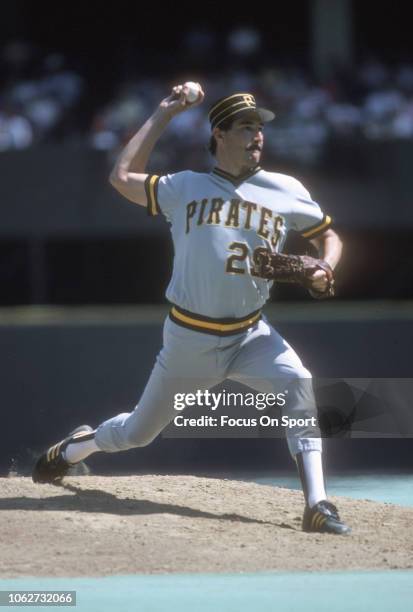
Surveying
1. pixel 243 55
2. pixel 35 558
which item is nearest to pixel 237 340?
pixel 35 558

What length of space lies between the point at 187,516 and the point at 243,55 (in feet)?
44.7

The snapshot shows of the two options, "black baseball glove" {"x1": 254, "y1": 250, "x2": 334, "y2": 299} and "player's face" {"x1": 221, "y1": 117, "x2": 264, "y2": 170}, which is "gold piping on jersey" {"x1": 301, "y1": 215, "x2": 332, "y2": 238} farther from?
"player's face" {"x1": 221, "y1": 117, "x2": 264, "y2": 170}

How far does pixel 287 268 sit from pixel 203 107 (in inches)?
386

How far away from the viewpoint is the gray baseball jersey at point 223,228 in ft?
19.8

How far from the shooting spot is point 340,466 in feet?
27.4

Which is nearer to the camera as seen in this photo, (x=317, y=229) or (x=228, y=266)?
(x=228, y=266)

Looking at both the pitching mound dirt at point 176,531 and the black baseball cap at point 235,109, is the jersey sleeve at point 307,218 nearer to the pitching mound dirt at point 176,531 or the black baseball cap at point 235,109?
the black baseball cap at point 235,109

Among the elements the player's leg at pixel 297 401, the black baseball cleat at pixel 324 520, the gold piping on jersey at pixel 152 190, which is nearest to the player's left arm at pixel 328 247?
the player's leg at pixel 297 401

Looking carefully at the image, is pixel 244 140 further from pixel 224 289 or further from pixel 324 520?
pixel 324 520

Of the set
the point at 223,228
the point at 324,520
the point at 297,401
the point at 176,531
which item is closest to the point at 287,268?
the point at 223,228

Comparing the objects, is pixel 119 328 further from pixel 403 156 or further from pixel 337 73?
pixel 337 73

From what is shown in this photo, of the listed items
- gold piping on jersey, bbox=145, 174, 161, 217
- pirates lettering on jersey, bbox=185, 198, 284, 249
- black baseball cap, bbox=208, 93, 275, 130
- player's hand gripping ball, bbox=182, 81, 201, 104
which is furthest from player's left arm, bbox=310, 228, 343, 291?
player's hand gripping ball, bbox=182, 81, 201, 104

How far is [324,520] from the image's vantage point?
5973 millimetres

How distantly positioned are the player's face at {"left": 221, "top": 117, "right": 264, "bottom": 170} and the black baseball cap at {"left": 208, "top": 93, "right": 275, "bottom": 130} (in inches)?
1.5
